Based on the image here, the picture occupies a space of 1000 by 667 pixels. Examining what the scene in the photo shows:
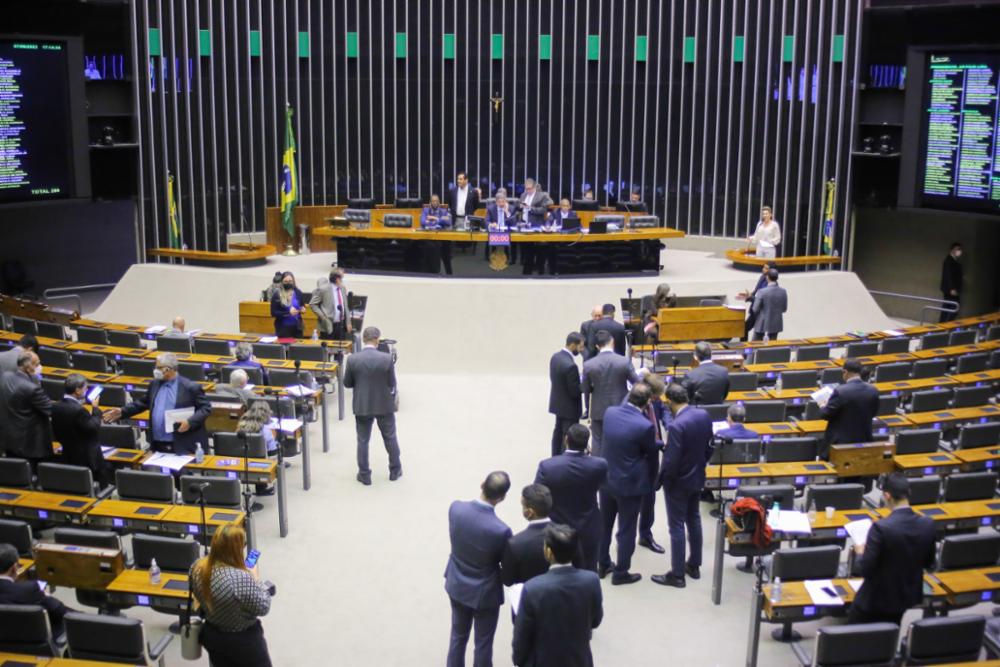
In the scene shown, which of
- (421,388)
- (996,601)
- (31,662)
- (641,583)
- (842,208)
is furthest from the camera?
(842,208)

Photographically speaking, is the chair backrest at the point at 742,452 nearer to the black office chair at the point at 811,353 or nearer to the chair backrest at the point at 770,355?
the chair backrest at the point at 770,355

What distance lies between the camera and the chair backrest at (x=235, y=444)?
8469mm

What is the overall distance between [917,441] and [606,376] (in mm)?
2702

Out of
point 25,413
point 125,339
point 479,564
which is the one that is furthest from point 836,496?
point 125,339

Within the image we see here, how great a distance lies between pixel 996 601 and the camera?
6453mm

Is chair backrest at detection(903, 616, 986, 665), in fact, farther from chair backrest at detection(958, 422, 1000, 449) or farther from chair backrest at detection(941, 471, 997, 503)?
chair backrest at detection(958, 422, 1000, 449)

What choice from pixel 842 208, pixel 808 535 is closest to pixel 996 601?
pixel 808 535

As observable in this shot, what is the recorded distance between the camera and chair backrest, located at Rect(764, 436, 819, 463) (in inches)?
331

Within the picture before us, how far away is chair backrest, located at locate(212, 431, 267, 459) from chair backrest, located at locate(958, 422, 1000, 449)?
602 centimetres

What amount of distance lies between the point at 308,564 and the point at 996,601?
15.7ft

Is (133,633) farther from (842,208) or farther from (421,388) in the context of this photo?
(842,208)

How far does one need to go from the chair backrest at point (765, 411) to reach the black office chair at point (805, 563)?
3157 mm

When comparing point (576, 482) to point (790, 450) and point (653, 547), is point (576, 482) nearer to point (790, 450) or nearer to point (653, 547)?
point (653, 547)

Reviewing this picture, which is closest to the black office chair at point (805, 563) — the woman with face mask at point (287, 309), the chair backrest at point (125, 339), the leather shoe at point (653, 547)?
the leather shoe at point (653, 547)
